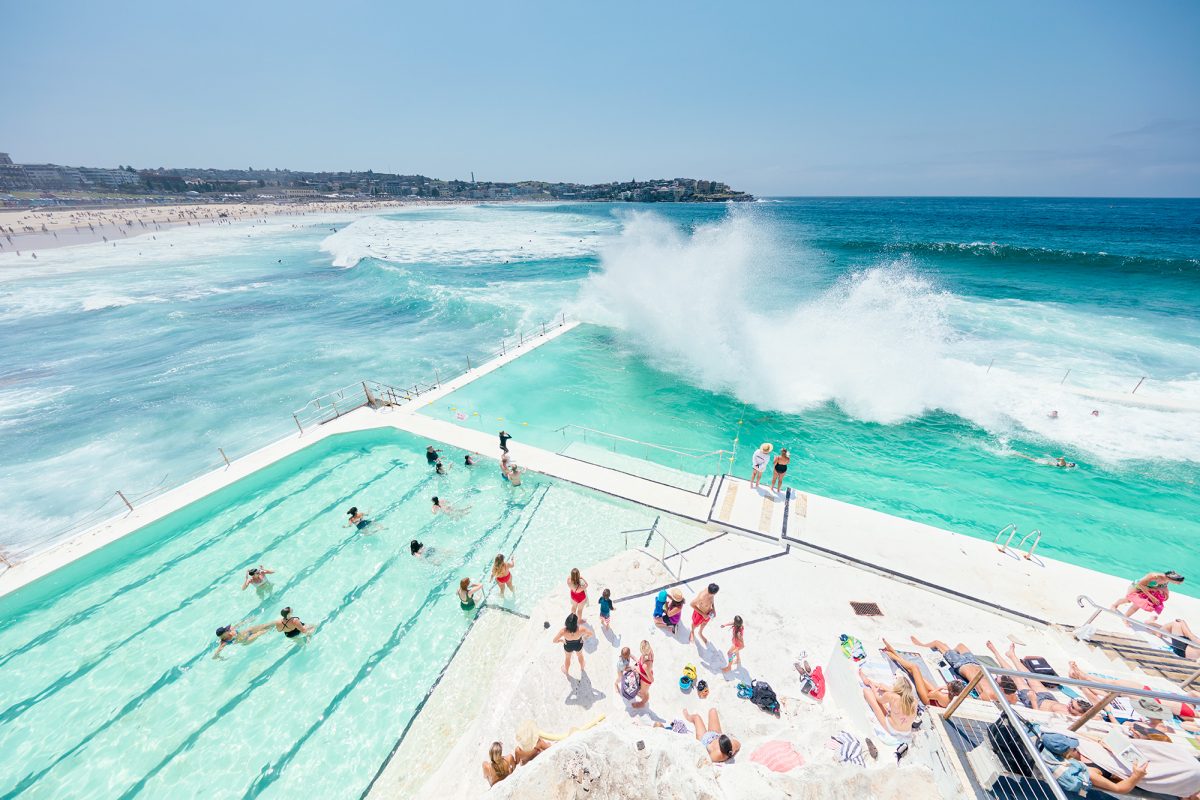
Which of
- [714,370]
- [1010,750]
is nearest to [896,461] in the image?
[714,370]

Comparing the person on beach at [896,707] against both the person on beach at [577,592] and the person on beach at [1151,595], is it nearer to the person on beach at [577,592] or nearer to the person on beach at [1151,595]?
the person on beach at [577,592]

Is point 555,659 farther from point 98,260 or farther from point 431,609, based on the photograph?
point 98,260

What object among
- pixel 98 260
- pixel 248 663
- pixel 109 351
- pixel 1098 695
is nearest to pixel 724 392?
pixel 1098 695

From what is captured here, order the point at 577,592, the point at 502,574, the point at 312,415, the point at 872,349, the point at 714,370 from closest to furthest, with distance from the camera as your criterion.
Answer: the point at 577,592, the point at 502,574, the point at 312,415, the point at 872,349, the point at 714,370

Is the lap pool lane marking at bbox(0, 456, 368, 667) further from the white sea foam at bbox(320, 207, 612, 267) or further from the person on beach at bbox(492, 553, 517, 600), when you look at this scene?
the white sea foam at bbox(320, 207, 612, 267)

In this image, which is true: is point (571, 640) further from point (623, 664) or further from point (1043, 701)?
point (1043, 701)

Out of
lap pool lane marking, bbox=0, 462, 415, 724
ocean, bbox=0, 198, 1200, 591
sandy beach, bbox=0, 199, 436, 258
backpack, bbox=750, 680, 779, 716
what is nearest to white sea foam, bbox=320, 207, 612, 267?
ocean, bbox=0, 198, 1200, 591
